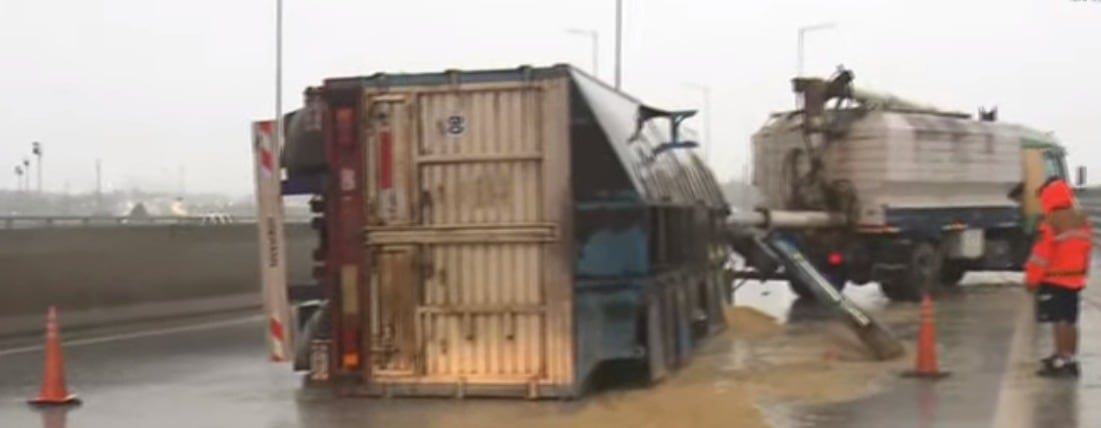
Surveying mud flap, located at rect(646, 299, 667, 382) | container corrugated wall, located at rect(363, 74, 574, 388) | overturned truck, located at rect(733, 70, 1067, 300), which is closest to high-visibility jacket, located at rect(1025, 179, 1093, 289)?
mud flap, located at rect(646, 299, 667, 382)

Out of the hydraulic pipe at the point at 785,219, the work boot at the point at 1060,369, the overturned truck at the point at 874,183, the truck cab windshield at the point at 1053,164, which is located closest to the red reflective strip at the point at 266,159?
the work boot at the point at 1060,369

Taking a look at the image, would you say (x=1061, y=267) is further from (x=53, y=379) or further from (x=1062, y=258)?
(x=53, y=379)

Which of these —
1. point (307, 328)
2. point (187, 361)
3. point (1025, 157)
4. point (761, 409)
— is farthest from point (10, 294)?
point (1025, 157)

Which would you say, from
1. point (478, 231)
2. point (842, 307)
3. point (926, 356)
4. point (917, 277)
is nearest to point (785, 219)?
point (917, 277)

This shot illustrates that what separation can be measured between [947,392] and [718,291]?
16.6ft

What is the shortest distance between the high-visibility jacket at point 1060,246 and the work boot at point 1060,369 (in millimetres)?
640

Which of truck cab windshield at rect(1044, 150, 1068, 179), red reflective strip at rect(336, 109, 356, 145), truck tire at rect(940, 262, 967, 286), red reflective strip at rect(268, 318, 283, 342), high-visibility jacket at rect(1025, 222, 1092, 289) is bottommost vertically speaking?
truck tire at rect(940, 262, 967, 286)

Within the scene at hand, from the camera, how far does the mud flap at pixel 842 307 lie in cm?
1435

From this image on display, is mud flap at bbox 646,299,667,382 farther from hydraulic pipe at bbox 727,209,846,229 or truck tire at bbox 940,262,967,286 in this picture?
truck tire at bbox 940,262,967,286

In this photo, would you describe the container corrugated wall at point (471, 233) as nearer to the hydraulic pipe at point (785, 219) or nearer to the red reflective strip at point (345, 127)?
the red reflective strip at point (345, 127)

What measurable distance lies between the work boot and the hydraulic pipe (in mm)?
5816

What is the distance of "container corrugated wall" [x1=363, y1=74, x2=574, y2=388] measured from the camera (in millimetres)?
11297

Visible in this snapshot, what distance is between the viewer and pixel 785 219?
20.7 meters

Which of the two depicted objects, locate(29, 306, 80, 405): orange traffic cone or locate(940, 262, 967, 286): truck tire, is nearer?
locate(29, 306, 80, 405): orange traffic cone
